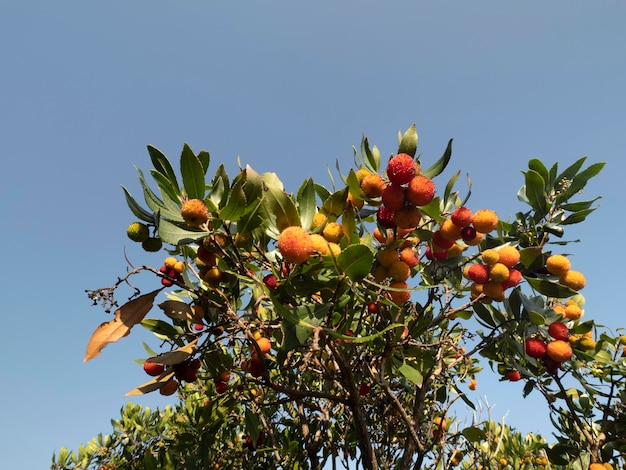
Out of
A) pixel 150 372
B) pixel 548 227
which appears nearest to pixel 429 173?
pixel 548 227

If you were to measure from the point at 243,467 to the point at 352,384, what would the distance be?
2.10 meters

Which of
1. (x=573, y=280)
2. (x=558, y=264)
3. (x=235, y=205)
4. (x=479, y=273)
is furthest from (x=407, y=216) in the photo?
(x=573, y=280)

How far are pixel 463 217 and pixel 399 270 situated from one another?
53 centimetres

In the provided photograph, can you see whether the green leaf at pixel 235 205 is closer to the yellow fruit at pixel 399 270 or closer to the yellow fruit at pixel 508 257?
the yellow fruit at pixel 399 270

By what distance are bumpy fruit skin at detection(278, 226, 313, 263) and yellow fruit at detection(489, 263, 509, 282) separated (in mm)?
1169

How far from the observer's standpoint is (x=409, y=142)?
1.99m

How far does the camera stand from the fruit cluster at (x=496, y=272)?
85.7 inches

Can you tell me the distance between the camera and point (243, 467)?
3697 mm

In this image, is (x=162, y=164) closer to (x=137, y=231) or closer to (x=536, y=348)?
(x=137, y=231)

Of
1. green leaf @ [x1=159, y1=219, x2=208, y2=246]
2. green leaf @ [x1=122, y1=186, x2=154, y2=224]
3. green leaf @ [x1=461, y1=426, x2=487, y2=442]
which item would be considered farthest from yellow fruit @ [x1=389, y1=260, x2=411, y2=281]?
green leaf @ [x1=461, y1=426, x2=487, y2=442]

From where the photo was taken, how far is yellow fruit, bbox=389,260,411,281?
1.88 m

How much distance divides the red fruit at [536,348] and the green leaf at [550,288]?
39 centimetres

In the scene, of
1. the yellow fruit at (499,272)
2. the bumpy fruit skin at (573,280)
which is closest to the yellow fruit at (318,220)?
the yellow fruit at (499,272)

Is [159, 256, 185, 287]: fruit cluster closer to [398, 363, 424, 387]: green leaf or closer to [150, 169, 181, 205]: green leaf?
[150, 169, 181, 205]: green leaf
